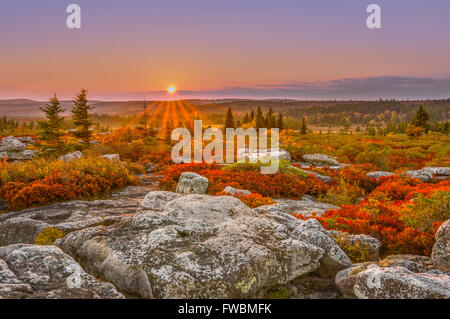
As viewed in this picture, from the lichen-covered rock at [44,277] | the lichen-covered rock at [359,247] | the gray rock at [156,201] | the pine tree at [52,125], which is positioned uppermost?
the pine tree at [52,125]

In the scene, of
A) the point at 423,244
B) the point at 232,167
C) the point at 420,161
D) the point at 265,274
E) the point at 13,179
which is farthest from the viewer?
the point at 420,161

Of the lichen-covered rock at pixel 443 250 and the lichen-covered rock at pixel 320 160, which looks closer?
the lichen-covered rock at pixel 443 250

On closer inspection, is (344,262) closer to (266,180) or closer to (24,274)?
(24,274)

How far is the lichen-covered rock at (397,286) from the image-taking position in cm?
359

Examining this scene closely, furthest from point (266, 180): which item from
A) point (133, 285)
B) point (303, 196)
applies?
point (133, 285)

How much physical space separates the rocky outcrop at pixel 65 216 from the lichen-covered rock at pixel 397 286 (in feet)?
16.9

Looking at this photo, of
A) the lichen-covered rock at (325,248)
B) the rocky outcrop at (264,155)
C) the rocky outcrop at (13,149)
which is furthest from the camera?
the rocky outcrop at (13,149)

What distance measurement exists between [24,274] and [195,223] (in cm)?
286

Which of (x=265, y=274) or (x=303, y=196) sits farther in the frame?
(x=303, y=196)

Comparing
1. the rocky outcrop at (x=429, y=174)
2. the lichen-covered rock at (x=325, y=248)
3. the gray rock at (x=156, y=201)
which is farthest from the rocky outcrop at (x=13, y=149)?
the rocky outcrop at (x=429, y=174)

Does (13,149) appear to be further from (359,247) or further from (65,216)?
(359,247)

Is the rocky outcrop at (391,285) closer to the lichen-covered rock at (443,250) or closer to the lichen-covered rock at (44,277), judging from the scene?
the lichen-covered rock at (443,250)

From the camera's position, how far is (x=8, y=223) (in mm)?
6391
